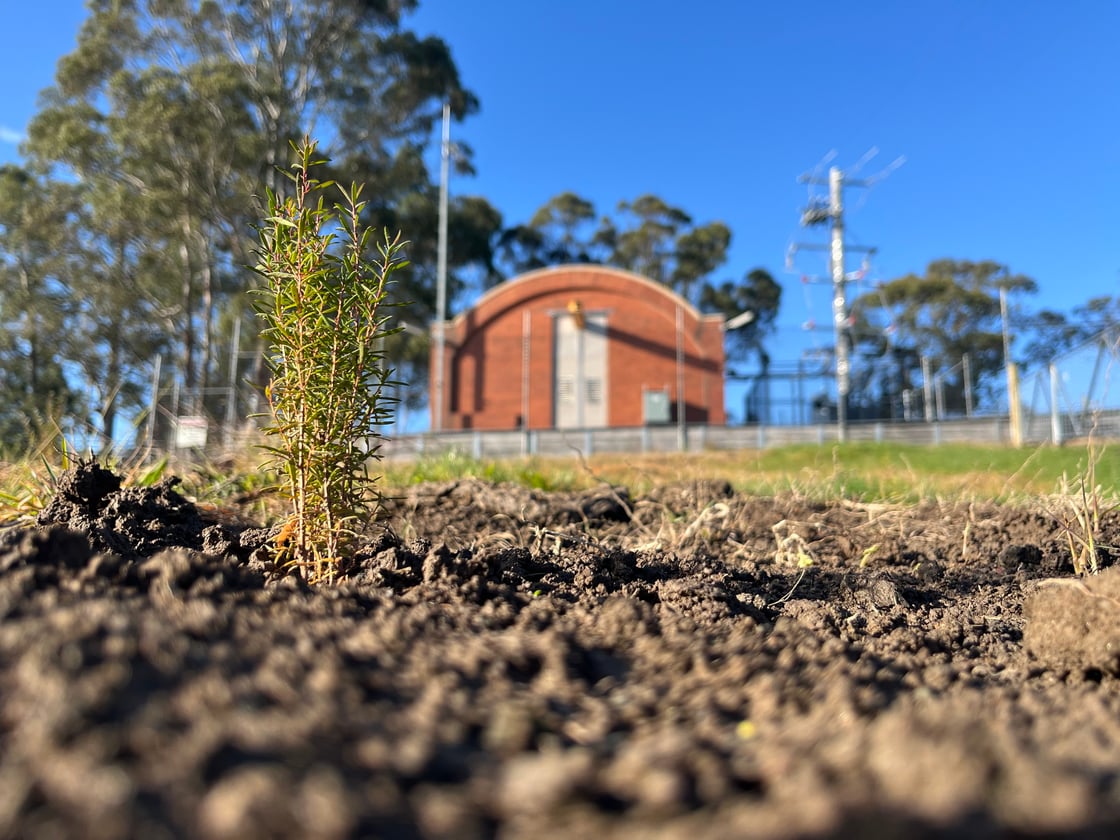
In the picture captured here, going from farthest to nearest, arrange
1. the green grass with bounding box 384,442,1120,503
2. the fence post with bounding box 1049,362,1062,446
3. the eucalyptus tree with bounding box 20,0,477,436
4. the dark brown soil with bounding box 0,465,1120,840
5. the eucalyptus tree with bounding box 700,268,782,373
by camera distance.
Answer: the eucalyptus tree with bounding box 700,268,782,373
the eucalyptus tree with bounding box 20,0,477,436
the fence post with bounding box 1049,362,1062,446
the green grass with bounding box 384,442,1120,503
the dark brown soil with bounding box 0,465,1120,840

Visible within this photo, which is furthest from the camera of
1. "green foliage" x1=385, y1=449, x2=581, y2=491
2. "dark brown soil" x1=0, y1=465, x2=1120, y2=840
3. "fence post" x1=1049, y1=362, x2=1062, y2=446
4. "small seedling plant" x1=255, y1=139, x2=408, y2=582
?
"fence post" x1=1049, y1=362, x2=1062, y2=446

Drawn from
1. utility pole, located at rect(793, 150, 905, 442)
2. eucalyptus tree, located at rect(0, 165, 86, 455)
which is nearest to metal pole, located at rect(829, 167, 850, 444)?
utility pole, located at rect(793, 150, 905, 442)

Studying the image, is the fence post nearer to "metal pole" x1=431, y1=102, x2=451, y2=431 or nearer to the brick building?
the brick building

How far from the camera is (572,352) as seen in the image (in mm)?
28250

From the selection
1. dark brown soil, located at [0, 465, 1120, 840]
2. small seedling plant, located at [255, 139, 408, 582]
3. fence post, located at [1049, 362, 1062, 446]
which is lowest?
dark brown soil, located at [0, 465, 1120, 840]

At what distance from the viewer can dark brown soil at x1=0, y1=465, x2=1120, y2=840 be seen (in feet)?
1.92

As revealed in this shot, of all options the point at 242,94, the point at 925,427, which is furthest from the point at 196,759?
the point at 242,94

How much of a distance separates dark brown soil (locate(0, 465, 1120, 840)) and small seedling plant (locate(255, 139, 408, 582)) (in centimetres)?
18

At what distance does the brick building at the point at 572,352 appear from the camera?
2756 cm

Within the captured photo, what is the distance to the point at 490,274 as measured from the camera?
38.4 m

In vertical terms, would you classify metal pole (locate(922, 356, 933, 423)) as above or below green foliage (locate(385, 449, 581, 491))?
above

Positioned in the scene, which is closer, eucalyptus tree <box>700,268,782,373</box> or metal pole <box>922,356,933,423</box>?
metal pole <box>922,356,933,423</box>

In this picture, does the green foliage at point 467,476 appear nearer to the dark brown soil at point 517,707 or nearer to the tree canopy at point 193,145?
the dark brown soil at point 517,707

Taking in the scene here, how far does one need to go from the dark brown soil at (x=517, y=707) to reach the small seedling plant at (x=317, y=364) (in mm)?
180
